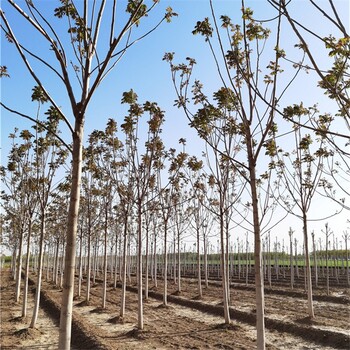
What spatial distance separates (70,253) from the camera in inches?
148

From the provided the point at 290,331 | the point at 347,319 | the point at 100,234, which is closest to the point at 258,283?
the point at 290,331

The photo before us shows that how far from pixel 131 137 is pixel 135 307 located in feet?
26.8

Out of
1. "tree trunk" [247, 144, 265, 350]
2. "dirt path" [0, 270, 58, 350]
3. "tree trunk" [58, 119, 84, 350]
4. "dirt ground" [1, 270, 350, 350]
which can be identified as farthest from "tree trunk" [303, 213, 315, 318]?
"tree trunk" [58, 119, 84, 350]

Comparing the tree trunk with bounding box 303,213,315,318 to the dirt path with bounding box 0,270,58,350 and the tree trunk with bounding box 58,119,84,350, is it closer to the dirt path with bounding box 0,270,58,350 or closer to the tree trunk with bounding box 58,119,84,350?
the dirt path with bounding box 0,270,58,350

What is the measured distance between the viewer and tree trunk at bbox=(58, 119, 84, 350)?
3580mm

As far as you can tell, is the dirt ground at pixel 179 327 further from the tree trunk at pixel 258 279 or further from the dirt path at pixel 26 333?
the tree trunk at pixel 258 279

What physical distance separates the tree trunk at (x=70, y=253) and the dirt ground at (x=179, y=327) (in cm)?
519

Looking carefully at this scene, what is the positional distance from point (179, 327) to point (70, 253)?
858 cm

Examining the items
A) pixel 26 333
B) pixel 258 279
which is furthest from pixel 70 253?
pixel 26 333

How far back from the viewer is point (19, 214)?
14.2 m

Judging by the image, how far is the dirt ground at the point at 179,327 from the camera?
9.11 m

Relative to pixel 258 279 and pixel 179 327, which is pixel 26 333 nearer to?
pixel 179 327

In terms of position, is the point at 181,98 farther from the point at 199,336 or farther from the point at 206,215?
the point at 206,215

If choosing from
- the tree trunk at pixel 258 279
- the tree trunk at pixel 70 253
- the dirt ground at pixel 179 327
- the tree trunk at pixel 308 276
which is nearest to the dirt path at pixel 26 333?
the dirt ground at pixel 179 327
